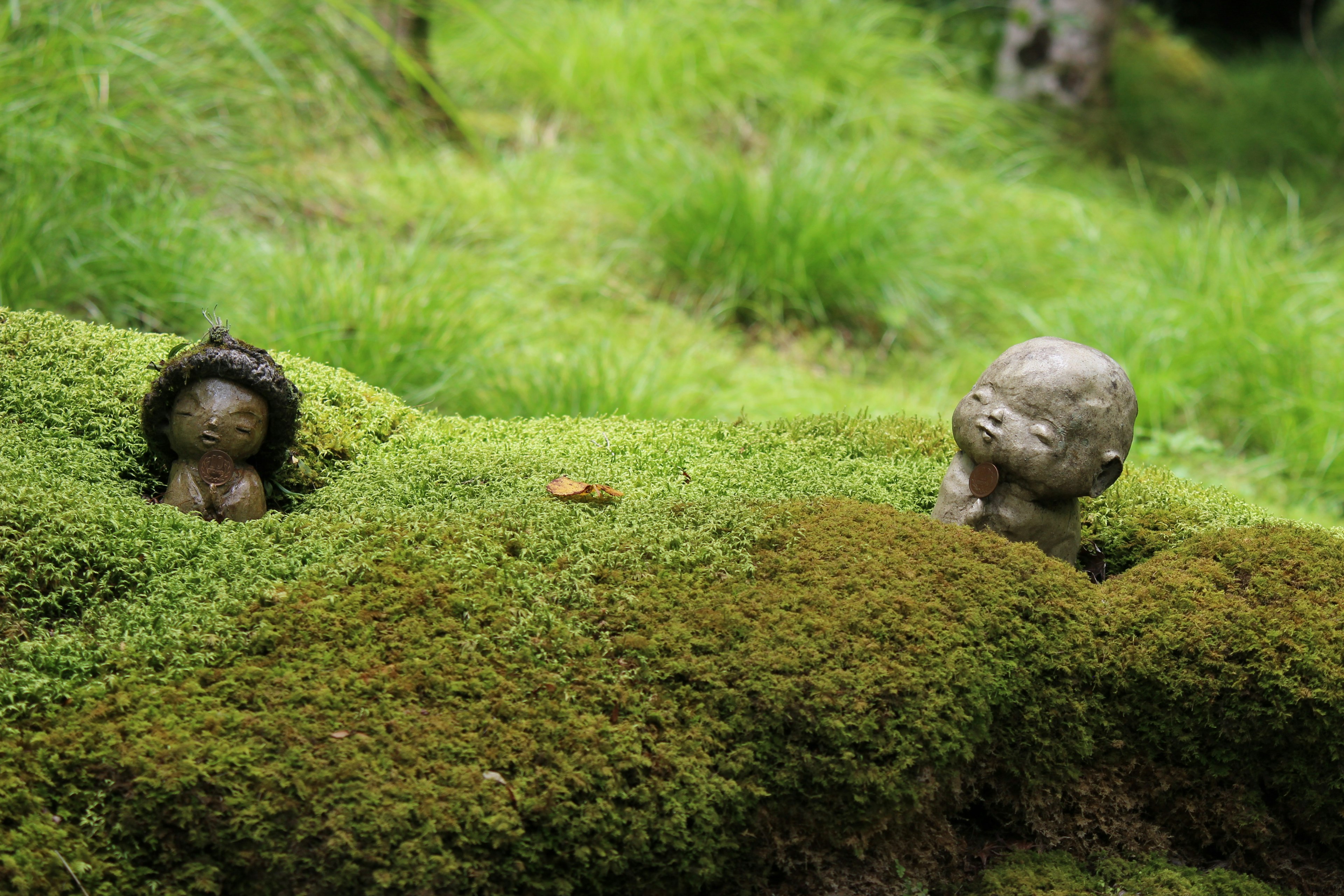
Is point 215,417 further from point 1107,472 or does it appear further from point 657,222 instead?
point 657,222

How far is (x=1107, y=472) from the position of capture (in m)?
2.56

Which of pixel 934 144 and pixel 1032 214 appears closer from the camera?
pixel 1032 214

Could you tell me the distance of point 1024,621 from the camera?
92.7 inches

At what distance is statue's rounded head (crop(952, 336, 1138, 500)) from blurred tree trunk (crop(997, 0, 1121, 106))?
6.07 metres

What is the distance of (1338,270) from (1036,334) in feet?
6.91

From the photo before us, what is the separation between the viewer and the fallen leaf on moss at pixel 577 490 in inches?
109

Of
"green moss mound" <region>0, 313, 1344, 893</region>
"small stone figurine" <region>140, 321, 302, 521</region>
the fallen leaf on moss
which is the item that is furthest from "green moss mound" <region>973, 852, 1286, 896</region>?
"small stone figurine" <region>140, 321, 302, 521</region>

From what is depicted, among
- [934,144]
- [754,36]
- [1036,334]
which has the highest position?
[754,36]

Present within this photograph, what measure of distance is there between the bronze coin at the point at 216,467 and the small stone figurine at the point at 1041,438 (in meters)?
1.68

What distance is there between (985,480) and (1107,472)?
0.27m

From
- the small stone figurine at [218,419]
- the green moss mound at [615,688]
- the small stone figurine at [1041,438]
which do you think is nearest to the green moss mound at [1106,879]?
the green moss mound at [615,688]

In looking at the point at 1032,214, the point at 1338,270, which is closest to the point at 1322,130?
the point at 1338,270

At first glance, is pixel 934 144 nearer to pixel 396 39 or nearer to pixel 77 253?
pixel 396 39

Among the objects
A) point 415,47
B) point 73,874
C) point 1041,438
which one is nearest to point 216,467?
point 73,874
